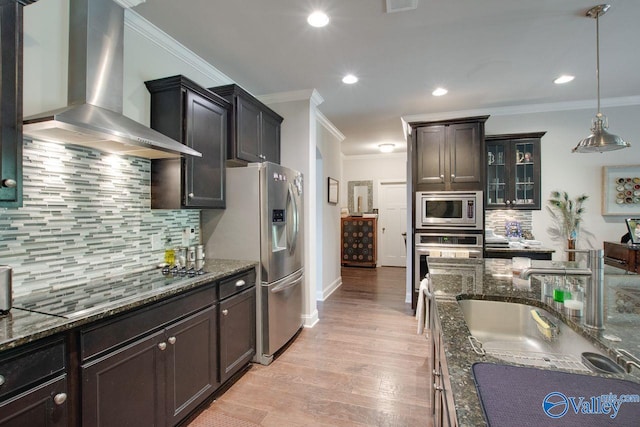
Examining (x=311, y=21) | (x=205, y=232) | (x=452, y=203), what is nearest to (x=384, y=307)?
(x=452, y=203)

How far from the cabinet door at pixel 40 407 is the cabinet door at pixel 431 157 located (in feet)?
11.9

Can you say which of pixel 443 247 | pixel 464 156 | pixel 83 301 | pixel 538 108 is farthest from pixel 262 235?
pixel 538 108

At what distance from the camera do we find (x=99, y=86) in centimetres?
177

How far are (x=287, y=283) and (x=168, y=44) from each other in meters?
2.26

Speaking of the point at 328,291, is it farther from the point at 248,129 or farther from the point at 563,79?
the point at 563,79

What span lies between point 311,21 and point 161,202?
5.69 feet

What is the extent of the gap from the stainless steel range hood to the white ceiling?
0.36 metres

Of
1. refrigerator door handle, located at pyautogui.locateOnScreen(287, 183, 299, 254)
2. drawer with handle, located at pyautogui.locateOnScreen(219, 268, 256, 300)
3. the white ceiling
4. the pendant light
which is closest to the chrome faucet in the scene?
the pendant light

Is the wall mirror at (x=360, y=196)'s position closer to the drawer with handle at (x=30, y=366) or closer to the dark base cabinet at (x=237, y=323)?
the dark base cabinet at (x=237, y=323)

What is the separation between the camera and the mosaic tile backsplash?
1545 mm

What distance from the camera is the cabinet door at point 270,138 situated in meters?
3.07

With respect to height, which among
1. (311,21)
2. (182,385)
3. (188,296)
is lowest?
(182,385)

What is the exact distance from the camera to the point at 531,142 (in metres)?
3.80

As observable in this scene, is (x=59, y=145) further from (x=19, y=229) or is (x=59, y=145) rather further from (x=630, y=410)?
(x=630, y=410)
